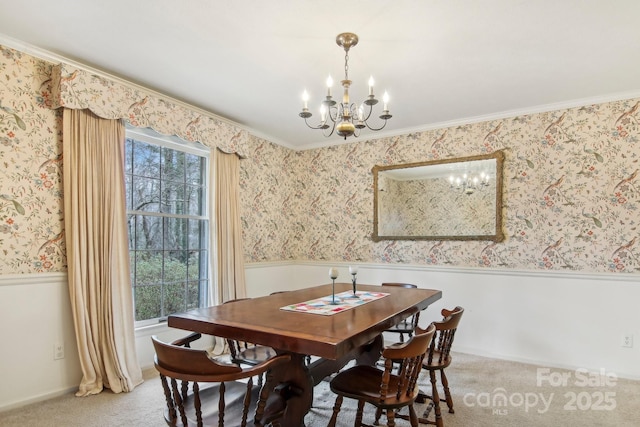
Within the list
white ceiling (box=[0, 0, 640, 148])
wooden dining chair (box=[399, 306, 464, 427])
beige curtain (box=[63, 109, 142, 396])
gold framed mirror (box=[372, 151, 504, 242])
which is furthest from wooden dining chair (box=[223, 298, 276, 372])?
gold framed mirror (box=[372, 151, 504, 242])

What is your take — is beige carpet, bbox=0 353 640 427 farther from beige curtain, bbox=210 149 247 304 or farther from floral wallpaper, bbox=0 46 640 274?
beige curtain, bbox=210 149 247 304

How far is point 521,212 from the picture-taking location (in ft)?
12.0

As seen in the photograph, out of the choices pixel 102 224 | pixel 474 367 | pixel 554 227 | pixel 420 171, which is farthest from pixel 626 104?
pixel 102 224

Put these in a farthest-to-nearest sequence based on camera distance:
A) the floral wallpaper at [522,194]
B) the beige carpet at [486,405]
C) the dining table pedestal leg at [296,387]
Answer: the floral wallpaper at [522,194], the beige carpet at [486,405], the dining table pedestal leg at [296,387]

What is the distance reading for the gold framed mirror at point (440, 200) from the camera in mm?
3820

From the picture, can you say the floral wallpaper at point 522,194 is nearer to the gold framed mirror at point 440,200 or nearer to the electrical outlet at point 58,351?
the gold framed mirror at point 440,200

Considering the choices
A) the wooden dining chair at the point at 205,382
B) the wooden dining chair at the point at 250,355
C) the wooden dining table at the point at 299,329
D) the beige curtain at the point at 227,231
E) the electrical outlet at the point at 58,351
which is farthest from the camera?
the beige curtain at the point at 227,231

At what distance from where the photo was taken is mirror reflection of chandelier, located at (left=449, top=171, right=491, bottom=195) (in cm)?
388

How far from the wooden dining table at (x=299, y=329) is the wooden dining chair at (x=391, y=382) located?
0.46 ft

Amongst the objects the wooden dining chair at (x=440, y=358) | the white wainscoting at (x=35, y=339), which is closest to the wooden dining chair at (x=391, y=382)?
the wooden dining chair at (x=440, y=358)

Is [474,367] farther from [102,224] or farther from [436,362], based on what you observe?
Answer: [102,224]

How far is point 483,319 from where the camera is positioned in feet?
12.4

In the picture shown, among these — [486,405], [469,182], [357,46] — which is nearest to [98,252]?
[357,46]

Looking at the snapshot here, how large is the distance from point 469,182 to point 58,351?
3974 millimetres
